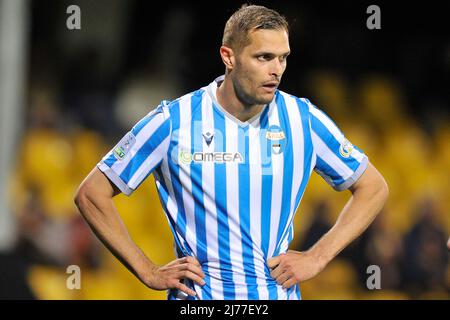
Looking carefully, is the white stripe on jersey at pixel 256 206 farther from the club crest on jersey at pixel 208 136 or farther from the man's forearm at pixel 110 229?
the man's forearm at pixel 110 229

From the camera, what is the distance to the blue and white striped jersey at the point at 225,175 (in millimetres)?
4820

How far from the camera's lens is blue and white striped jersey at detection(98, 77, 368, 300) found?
4.82 metres

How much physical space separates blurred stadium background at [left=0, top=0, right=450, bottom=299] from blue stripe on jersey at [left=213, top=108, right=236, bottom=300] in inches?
91.5

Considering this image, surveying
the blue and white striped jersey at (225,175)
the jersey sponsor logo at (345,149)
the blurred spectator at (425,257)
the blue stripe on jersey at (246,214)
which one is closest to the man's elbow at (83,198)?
the blue and white striped jersey at (225,175)

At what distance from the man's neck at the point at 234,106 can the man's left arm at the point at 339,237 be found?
0.65 metres

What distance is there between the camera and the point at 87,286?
860 cm

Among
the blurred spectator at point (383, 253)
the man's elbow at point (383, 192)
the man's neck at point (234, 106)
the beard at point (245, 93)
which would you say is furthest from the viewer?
the blurred spectator at point (383, 253)

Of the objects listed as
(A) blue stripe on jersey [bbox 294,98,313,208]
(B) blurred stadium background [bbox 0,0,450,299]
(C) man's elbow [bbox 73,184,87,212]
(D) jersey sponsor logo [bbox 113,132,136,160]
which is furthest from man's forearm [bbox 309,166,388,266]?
(B) blurred stadium background [bbox 0,0,450,299]

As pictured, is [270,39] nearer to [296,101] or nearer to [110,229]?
[296,101]

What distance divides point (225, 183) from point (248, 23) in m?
0.76

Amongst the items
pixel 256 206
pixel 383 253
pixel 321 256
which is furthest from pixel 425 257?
pixel 256 206

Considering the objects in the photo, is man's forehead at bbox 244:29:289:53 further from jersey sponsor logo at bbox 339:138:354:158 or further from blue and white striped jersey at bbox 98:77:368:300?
jersey sponsor logo at bbox 339:138:354:158

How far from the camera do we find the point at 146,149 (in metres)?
4.85

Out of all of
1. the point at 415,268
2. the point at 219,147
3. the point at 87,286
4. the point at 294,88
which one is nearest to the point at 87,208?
the point at 219,147
